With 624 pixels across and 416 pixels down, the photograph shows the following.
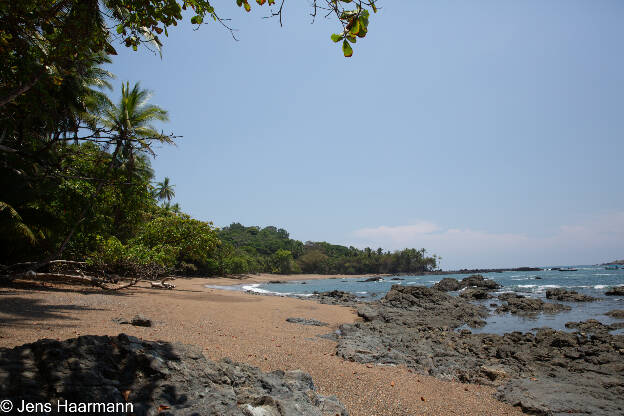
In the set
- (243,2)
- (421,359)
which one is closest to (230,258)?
(421,359)

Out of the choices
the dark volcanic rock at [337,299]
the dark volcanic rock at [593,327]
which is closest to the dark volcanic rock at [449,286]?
the dark volcanic rock at [337,299]

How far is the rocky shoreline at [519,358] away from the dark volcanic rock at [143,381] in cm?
339

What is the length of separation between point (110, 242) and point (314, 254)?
84.3 m

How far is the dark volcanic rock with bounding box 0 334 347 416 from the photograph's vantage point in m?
2.64

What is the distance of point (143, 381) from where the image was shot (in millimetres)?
3146

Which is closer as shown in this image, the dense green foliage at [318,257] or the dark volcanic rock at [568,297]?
the dark volcanic rock at [568,297]

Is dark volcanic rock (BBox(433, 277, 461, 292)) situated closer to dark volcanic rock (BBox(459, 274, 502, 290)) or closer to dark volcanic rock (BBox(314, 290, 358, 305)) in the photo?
dark volcanic rock (BBox(459, 274, 502, 290))

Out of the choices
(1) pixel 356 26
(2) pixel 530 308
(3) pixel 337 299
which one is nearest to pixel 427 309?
(2) pixel 530 308

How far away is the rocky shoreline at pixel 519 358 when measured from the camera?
20.0 feet

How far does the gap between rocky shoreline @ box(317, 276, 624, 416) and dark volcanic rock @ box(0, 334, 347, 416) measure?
339 cm

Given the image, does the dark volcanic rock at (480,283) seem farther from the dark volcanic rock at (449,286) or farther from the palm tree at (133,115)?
the palm tree at (133,115)

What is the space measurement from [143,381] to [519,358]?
9.77m

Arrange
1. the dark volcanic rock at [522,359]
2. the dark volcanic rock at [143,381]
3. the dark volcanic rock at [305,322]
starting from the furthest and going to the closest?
the dark volcanic rock at [305,322] → the dark volcanic rock at [522,359] → the dark volcanic rock at [143,381]

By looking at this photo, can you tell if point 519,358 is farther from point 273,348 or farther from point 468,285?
point 468,285
